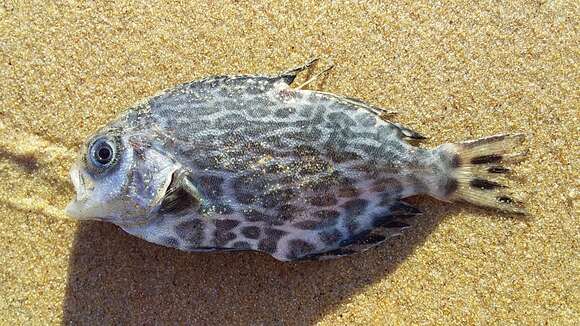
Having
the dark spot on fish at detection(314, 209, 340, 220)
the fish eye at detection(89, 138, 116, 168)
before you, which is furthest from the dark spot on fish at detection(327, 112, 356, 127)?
the fish eye at detection(89, 138, 116, 168)

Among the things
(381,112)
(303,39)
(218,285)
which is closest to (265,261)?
(218,285)

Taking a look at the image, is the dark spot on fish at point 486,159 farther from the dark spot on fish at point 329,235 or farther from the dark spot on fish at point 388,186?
the dark spot on fish at point 329,235

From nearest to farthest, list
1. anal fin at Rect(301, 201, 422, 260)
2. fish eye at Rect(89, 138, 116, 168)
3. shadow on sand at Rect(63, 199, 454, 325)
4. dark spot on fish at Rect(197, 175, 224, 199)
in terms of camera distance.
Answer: fish eye at Rect(89, 138, 116, 168)
dark spot on fish at Rect(197, 175, 224, 199)
anal fin at Rect(301, 201, 422, 260)
shadow on sand at Rect(63, 199, 454, 325)

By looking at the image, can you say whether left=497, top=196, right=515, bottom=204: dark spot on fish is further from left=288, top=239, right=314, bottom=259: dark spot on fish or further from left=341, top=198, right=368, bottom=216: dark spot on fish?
left=288, top=239, right=314, bottom=259: dark spot on fish

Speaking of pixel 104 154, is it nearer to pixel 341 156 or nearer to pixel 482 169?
pixel 341 156

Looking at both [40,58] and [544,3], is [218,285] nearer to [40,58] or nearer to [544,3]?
[40,58]

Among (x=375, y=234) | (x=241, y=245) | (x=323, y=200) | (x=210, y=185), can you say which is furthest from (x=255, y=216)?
(x=375, y=234)

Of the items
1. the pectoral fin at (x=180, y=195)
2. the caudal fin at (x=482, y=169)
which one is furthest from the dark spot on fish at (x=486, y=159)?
the pectoral fin at (x=180, y=195)

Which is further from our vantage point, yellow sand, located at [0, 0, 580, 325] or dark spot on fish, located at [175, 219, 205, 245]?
yellow sand, located at [0, 0, 580, 325]
